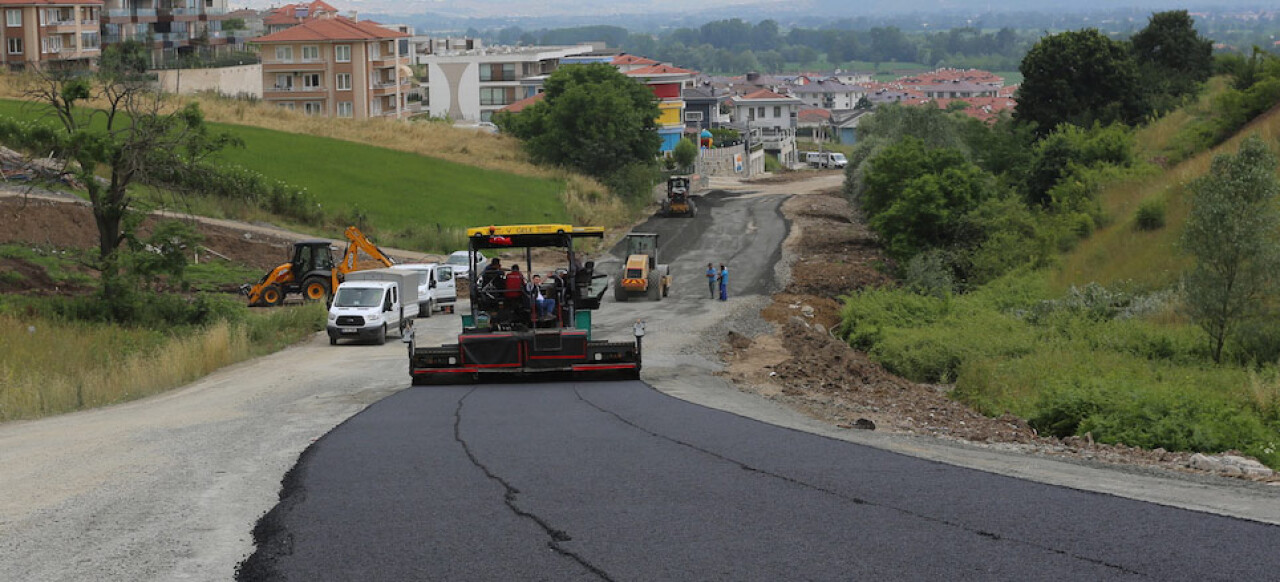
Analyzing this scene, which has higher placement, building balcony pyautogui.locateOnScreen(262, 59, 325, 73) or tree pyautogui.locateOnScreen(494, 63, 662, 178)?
building balcony pyautogui.locateOnScreen(262, 59, 325, 73)

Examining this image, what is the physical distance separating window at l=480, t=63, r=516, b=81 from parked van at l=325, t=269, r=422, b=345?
374 ft

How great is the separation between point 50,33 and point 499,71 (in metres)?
53.1

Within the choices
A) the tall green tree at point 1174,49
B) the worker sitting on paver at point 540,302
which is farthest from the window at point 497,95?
the worker sitting on paver at point 540,302

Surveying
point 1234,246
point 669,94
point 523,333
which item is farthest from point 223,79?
point 1234,246

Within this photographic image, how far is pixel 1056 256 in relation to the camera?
1885 inches

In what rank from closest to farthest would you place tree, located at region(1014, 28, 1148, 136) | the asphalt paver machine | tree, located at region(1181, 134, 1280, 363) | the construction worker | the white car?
the asphalt paver machine < tree, located at region(1181, 134, 1280, 363) < the construction worker < the white car < tree, located at region(1014, 28, 1148, 136)

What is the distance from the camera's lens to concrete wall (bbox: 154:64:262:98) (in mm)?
120500

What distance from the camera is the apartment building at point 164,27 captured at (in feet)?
448

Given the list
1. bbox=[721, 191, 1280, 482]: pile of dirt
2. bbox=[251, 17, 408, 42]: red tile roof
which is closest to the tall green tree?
bbox=[721, 191, 1280, 482]: pile of dirt

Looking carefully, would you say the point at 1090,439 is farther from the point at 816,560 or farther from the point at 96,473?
the point at 96,473

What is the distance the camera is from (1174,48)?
294 feet

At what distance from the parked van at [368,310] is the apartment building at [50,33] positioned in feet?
251

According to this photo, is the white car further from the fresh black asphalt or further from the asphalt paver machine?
the fresh black asphalt

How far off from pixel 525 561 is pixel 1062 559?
4165 millimetres
